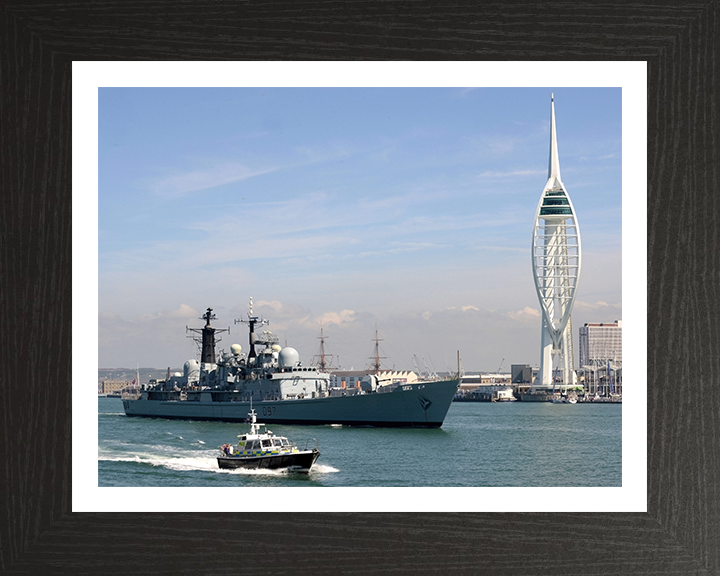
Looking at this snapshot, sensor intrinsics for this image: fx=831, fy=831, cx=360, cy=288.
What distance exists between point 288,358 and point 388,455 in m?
5.59

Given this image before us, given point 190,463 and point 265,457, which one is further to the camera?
point 190,463

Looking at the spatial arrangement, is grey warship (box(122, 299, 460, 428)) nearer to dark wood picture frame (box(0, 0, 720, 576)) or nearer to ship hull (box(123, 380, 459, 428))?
ship hull (box(123, 380, 459, 428))

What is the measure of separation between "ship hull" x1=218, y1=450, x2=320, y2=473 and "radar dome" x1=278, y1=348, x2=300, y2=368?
8011 millimetres

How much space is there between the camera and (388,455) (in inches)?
517

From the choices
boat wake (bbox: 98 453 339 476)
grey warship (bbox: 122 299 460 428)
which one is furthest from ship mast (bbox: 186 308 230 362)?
boat wake (bbox: 98 453 339 476)

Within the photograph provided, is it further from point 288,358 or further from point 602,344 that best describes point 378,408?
Answer: point 602,344

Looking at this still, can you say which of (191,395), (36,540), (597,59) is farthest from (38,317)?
(191,395)

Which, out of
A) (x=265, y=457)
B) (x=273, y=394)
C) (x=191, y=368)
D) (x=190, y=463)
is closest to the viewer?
(x=265, y=457)

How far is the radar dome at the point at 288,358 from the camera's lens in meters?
18.1

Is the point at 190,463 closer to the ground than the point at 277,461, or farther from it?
closer to the ground

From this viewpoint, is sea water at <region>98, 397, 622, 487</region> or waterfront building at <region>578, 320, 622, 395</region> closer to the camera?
sea water at <region>98, 397, 622, 487</region>

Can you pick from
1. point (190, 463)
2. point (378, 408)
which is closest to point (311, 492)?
point (190, 463)

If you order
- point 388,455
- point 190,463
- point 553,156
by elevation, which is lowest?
point 388,455

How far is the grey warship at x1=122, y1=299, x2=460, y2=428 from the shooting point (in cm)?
1622
